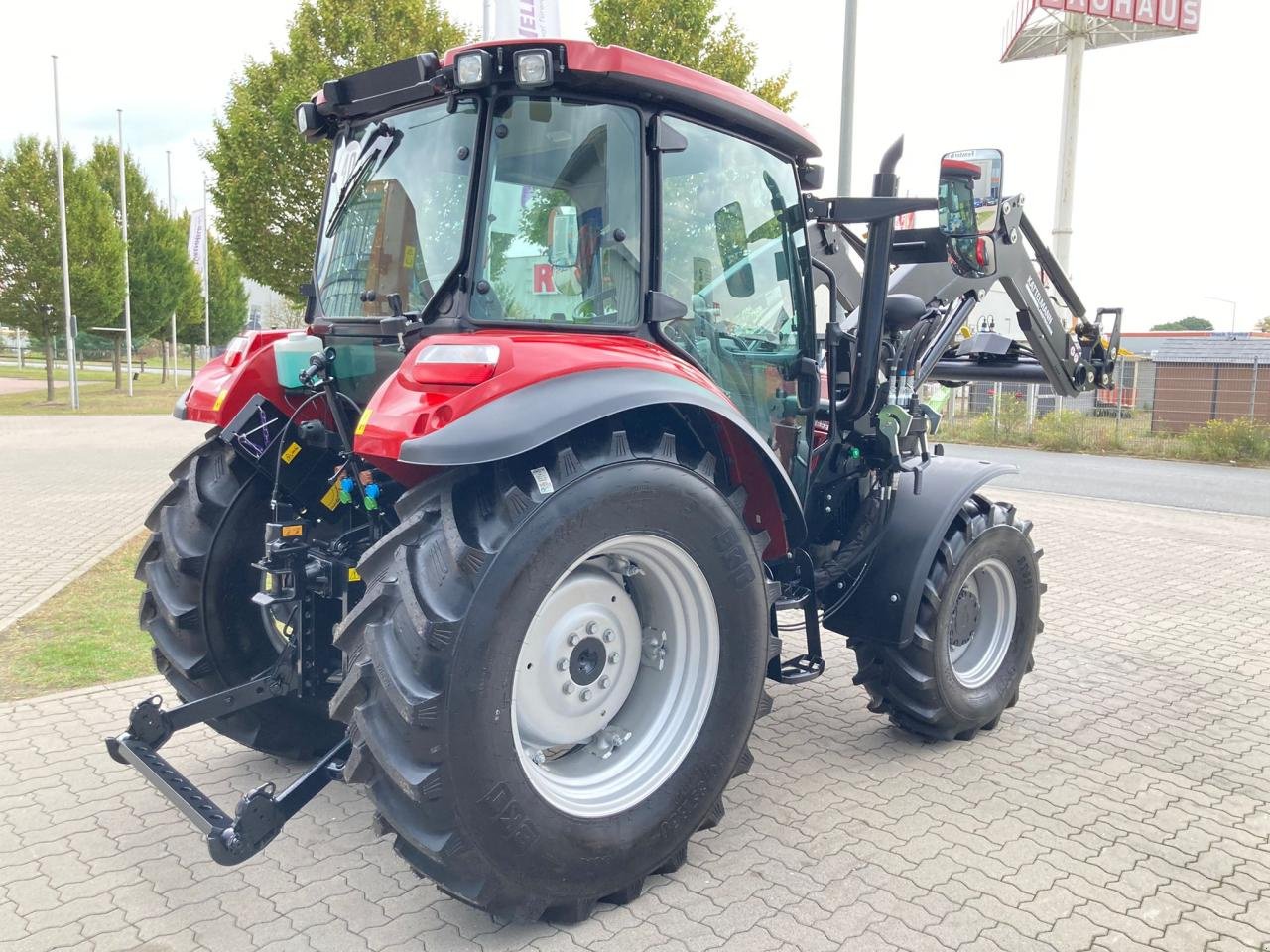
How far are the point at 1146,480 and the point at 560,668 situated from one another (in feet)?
46.4

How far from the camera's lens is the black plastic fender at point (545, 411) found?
2492 mm

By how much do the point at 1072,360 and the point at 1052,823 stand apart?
7.86 feet

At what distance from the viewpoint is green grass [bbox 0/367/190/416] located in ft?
77.2

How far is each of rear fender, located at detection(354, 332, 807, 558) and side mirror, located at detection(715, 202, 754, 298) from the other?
601 mm

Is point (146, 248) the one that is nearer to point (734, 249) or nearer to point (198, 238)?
point (198, 238)

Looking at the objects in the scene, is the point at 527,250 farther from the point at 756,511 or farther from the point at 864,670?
the point at 864,670

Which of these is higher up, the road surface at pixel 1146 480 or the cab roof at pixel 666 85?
the cab roof at pixel 666 85

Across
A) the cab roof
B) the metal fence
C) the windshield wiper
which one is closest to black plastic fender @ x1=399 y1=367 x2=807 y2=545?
the cab roof

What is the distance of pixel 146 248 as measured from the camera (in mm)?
30109

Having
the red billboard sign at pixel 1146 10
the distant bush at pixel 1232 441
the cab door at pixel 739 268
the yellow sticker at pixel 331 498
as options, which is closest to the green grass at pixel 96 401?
the yellow sticker at pixel 331 498

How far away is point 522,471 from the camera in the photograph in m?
2.71

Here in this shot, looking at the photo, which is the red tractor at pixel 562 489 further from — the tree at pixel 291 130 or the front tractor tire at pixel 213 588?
the tree at pixel 291 130

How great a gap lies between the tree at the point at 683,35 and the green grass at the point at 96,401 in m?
15.4

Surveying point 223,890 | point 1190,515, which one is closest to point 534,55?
point 223,890
